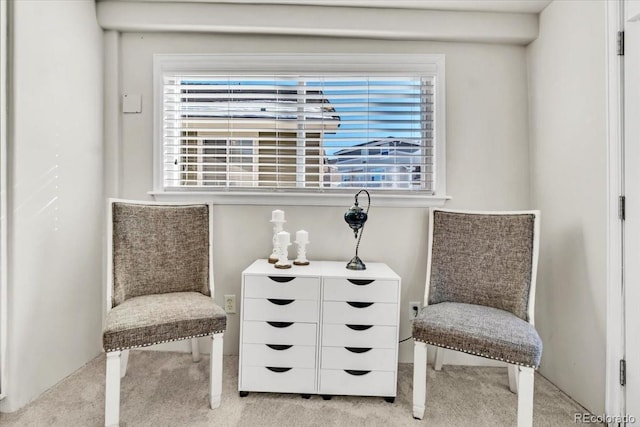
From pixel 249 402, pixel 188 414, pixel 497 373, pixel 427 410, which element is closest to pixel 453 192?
pixel 497 373

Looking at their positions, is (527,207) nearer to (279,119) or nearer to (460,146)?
(460,146)

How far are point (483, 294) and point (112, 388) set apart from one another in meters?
1.81

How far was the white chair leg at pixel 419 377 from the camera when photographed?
150 centimetres

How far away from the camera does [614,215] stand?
57.2 inches

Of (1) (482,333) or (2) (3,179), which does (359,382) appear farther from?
(2) (3,179)

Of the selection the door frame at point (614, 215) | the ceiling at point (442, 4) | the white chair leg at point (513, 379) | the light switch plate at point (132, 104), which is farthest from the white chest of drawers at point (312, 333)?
the ceiling at point (442, 4)

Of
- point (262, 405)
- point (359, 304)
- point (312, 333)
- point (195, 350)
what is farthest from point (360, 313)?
point (195, 350)

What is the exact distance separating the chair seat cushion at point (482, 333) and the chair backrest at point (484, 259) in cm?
15

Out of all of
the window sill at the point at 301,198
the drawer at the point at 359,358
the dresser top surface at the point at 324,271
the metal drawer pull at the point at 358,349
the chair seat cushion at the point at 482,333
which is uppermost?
the window sill at the point at 301,198

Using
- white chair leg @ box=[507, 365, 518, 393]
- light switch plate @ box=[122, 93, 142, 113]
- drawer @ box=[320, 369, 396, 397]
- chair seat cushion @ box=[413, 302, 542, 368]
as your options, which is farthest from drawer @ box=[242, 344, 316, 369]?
light switch plate @ box=[122, 93, 142, 113]

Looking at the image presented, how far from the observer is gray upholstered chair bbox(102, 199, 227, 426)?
1.38 meters

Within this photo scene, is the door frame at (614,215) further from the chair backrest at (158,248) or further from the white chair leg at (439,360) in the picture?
the chair backrest at (158,248)

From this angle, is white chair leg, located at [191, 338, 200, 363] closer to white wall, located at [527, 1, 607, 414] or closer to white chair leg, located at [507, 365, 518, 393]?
white chair leg, located at [507, 365, 518, 393]

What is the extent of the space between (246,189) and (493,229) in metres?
1.51
